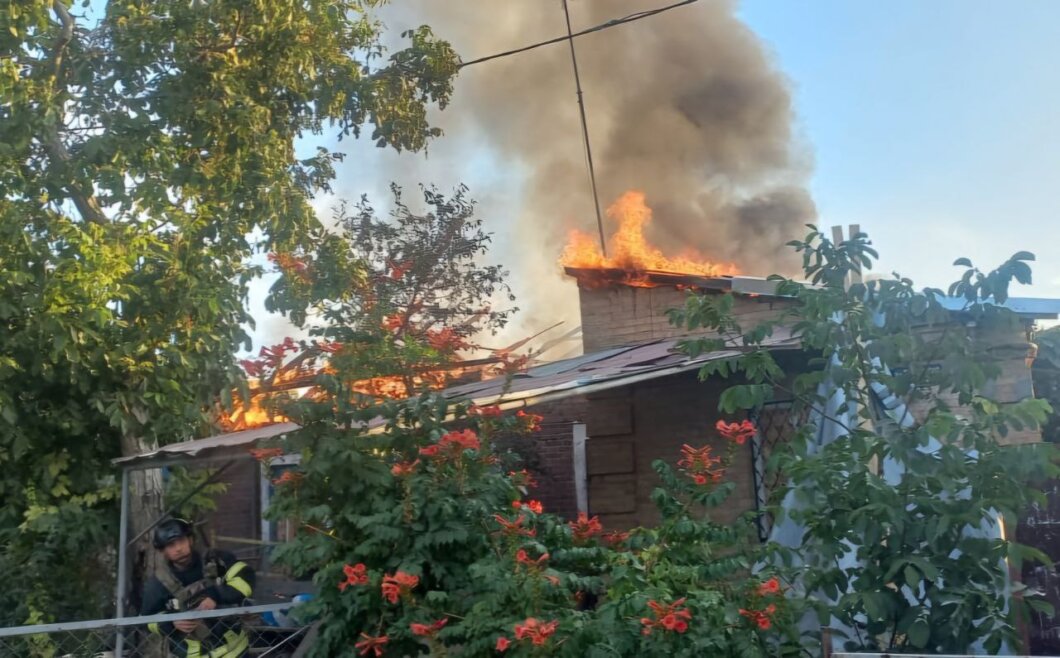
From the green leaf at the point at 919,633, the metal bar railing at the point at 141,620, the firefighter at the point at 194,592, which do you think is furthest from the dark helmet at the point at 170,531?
the green leaf at the point at 919,633

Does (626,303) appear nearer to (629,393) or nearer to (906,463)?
(629,393)

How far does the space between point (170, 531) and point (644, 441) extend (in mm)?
3872

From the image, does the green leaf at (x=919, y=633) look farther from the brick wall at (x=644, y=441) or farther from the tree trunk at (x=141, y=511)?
the tree trunk at (x=141, y=511)

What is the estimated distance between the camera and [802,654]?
13.9ft

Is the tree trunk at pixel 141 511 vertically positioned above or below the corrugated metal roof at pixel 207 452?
below

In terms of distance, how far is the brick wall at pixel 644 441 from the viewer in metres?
7.36

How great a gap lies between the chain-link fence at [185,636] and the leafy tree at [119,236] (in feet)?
2.85

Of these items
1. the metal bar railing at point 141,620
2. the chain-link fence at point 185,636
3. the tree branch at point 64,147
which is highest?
the tree branch at point 64,147

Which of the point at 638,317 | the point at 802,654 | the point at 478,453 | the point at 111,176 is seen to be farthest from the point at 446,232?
the point at 802,654

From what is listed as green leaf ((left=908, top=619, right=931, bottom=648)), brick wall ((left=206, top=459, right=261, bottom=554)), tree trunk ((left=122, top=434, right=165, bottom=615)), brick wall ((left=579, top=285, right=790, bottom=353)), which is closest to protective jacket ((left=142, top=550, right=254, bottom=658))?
tree trunk ((left=122, top=434, right=165, bottom=615))

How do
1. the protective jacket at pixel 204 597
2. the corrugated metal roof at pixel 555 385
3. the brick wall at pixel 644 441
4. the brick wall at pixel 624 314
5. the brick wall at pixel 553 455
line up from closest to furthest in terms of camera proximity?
the protective jacket at pixel 204 597 → the corrugated metal roof at pixel 555 385 → the brick wall at pixel 644 441 → the brick wall at pixel 553 455 → the brick wall at pixel 624 314

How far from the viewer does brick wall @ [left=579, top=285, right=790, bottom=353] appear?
9320 millimetres

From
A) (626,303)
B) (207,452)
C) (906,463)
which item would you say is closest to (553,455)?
(626,303)

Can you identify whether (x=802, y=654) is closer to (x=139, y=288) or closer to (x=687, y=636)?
(x=687, y=636)
